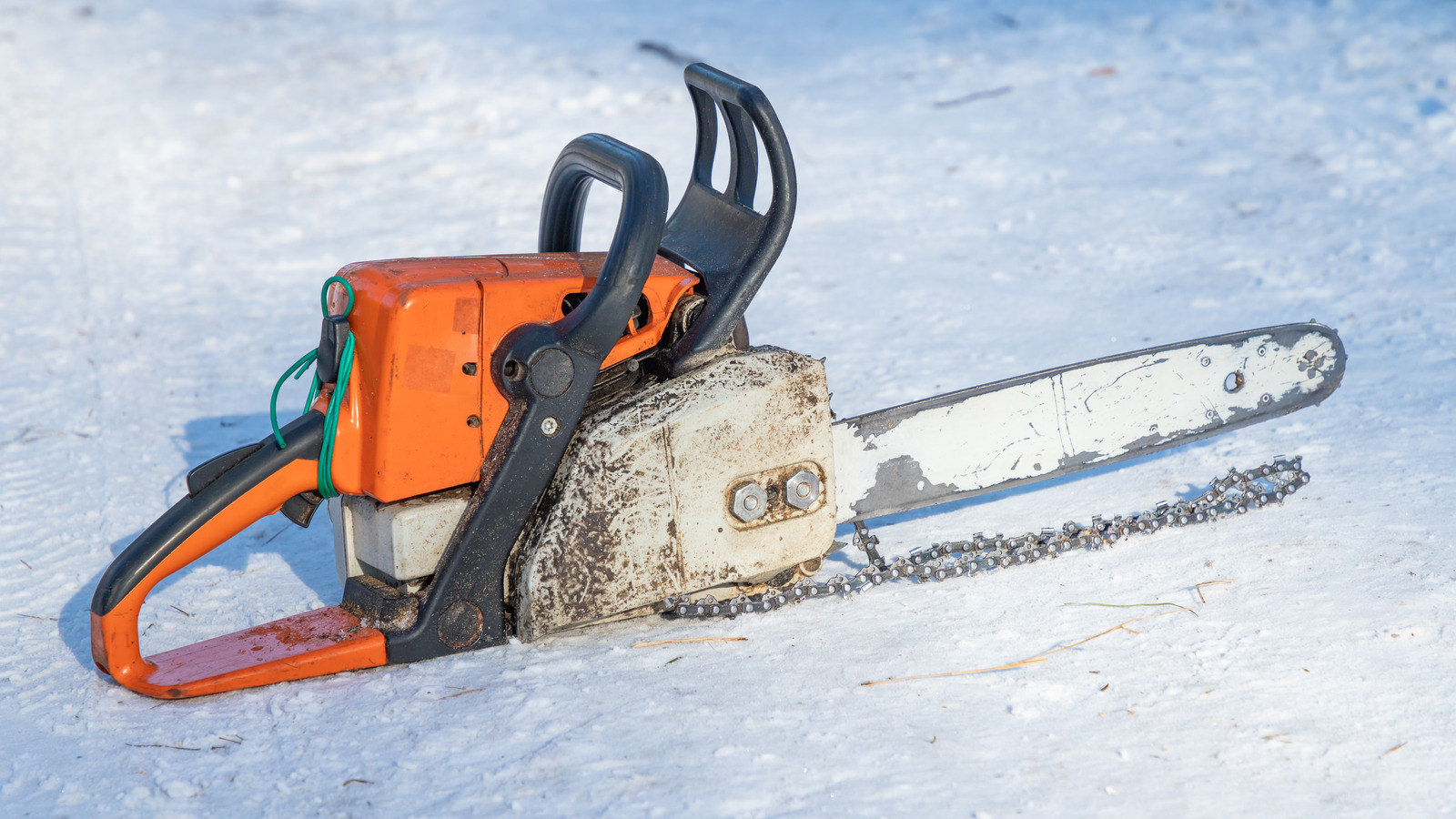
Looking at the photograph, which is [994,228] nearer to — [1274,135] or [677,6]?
[1274,135]

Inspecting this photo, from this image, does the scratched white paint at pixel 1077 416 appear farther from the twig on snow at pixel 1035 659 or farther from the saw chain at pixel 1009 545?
the twig on snow at pixel 1035 659

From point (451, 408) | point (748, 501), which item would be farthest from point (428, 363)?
point (748, 501)

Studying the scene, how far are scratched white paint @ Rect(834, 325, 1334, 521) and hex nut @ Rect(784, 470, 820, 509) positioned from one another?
0.15 meters

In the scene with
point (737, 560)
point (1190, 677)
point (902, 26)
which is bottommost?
point (1190, 677)

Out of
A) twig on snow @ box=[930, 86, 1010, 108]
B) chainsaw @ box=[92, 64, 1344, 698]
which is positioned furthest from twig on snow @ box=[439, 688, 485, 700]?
twig on snow @ box=[930, 86, 1010, 108]

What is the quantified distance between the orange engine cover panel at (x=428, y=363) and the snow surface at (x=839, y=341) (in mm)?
429

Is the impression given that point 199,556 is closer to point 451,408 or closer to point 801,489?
point 451,408

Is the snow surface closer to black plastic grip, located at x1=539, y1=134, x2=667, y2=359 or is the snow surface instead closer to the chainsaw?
the chainsaw

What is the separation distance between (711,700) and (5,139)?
22.8ft

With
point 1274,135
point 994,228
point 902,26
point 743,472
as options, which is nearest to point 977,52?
point 902,26

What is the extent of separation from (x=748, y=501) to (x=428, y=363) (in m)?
0.69

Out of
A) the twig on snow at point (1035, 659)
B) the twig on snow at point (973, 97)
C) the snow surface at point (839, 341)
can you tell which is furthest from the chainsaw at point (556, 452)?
the twig on snow at point (973, 97)

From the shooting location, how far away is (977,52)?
7.62 meters

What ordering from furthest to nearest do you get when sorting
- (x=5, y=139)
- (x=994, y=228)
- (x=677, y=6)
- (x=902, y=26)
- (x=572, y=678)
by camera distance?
1. (x=677, y=6)
2. (x=902, y=26)
3. (x=5, y=139)
4. (x=994, y=228)
5. (x=572, y=678)
